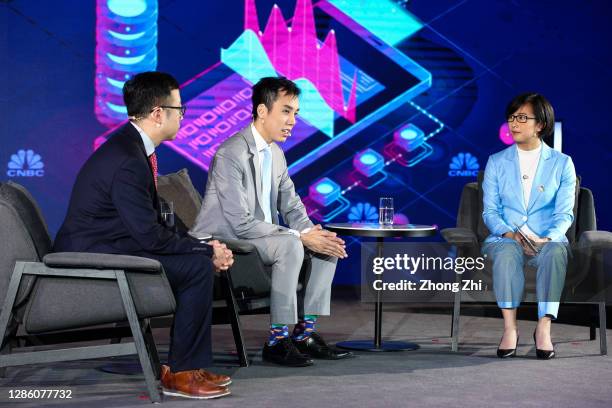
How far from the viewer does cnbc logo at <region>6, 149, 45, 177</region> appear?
6.83 meters

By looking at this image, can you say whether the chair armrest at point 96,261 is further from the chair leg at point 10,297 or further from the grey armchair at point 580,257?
the grey armchair at point 580,257

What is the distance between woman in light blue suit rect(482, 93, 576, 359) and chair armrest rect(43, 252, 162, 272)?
1.94 m

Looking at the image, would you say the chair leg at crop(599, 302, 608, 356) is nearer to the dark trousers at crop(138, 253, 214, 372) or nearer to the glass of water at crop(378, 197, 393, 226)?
the glass of water at crop(378, 197, 393, 226)

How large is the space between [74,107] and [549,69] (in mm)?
3633

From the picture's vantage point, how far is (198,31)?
22.8 feet

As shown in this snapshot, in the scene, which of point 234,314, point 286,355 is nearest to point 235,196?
point 234,314

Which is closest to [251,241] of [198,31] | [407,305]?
[407,305]

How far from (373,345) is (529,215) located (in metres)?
1.02

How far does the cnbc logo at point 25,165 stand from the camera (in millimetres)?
6832

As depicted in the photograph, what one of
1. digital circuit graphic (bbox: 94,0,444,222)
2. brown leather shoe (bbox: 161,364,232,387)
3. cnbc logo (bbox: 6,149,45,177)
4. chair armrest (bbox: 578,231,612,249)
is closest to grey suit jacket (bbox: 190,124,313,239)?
brown leather shoe (bbox: 161,364,232,387)

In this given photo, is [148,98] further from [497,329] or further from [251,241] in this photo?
[497,329]

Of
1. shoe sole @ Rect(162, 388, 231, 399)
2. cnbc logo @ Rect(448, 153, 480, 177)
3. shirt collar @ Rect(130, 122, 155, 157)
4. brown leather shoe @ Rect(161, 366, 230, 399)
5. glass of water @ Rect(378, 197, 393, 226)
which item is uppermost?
cnbc logo @ Rect(448, 153, 480, 177)

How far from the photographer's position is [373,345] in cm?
461

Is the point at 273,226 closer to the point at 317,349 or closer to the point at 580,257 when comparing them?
the point at 317,349
